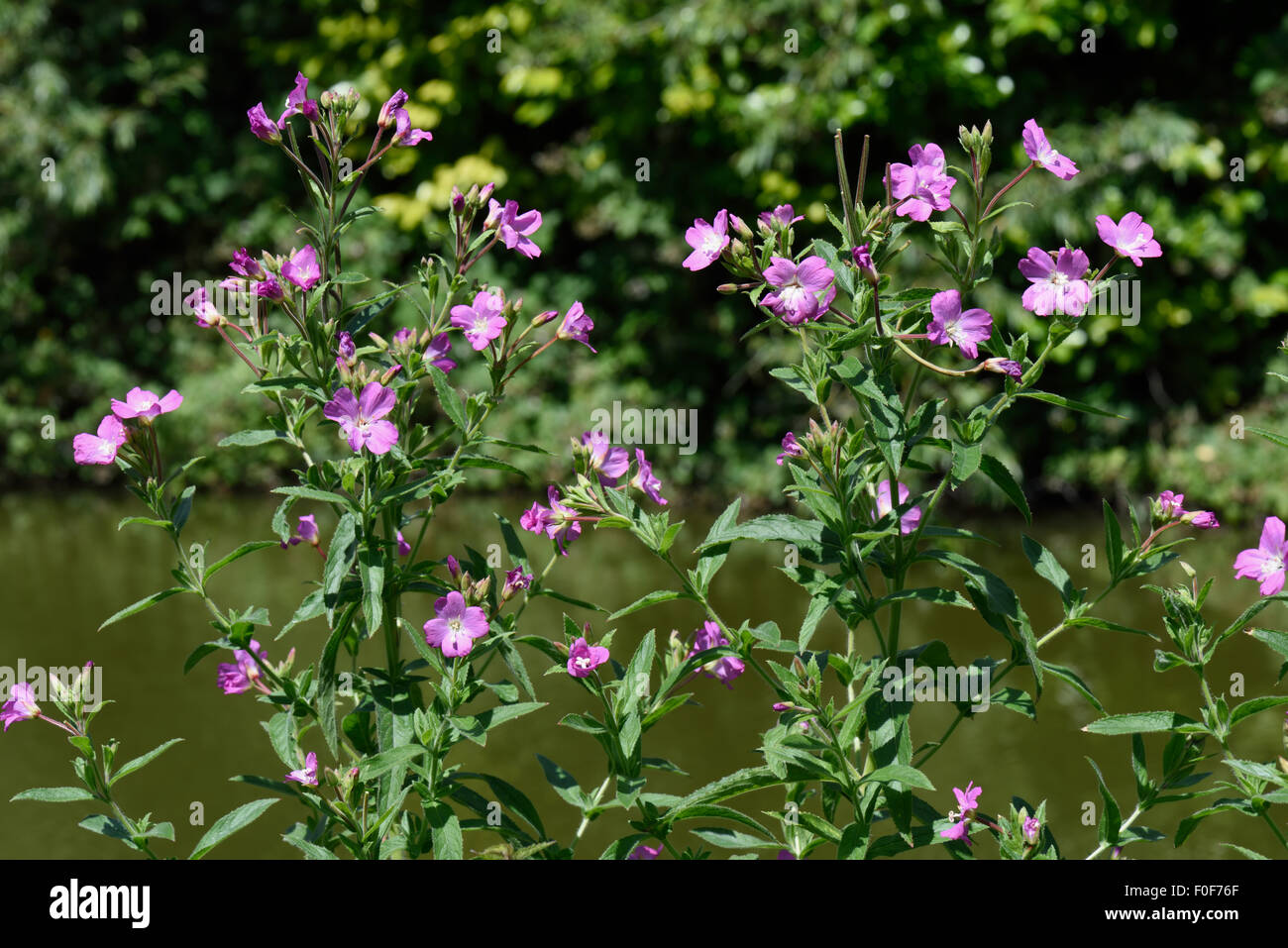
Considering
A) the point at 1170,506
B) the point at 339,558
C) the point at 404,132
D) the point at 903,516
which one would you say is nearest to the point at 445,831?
the point at 339,558

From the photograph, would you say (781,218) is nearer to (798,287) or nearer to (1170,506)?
(798,287)

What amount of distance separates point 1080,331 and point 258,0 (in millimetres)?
5584

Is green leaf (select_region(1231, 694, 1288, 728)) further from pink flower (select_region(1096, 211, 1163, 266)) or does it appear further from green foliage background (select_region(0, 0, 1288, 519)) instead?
green foliage background (select_region(0, 0, 1288, 519))

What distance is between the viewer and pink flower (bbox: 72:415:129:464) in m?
1.77

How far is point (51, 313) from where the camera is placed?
8328mm

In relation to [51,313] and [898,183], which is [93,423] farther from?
[898,183]

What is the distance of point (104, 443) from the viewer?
1781mm

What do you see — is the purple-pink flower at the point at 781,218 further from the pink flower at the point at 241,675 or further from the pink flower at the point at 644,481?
the pink flower at the point at 241,675

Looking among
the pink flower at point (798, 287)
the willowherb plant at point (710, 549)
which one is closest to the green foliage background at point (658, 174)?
the willowherb plant at point (710, 549)

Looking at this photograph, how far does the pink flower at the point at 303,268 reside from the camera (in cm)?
185

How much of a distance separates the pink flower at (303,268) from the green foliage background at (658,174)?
3876 mm

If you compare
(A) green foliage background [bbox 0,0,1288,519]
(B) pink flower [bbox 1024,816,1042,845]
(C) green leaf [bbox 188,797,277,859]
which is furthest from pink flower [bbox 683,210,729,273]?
(A) green foliage background [bbox 0,0,1288,519]

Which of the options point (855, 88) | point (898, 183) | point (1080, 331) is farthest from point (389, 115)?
point (1080, 331)

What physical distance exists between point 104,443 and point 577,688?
2779mm
